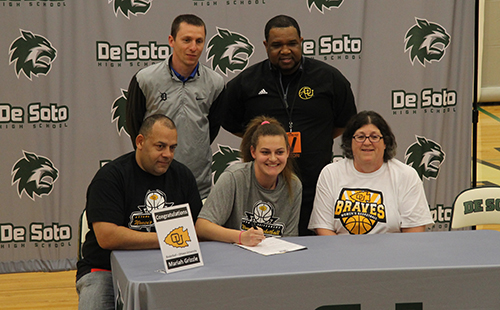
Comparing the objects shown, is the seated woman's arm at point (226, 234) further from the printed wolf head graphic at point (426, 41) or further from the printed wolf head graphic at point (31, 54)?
the printed wolf head graphic at point (426, 41)

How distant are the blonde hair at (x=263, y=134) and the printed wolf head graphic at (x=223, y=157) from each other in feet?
5.16

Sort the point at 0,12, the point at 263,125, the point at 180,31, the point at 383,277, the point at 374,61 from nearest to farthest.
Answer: the point at 383,277, the point at 263,125, the point at 180,31, the point at 0,12, the point at 374,61

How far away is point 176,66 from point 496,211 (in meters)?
1.91

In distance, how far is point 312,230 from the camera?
291cm

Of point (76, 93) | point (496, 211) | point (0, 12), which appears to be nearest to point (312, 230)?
point (496, 211)

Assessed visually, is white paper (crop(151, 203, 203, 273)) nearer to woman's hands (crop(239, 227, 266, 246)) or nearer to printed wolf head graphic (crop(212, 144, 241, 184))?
woman's hands (crop(239, 227, 266, 246))

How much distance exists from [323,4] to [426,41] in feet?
2.79

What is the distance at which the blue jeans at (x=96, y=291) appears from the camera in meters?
2.23

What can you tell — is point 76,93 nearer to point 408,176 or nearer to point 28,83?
point 28,83

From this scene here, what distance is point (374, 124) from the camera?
2.70 metres

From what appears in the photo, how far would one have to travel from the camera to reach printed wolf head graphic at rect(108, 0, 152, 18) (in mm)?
4078

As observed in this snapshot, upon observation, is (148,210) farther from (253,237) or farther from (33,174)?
(33,174)

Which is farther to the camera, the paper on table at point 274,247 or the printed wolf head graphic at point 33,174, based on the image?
the printed wolf head graphic at point 33,174

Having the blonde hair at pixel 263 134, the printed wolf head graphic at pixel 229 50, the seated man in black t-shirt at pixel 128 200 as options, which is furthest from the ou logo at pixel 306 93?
the printed wolf head graphic at pixel 229 50
